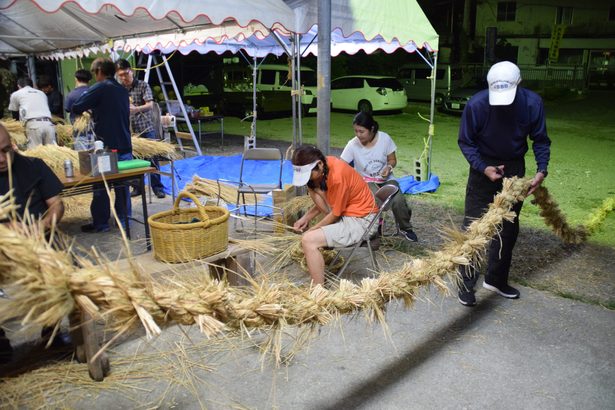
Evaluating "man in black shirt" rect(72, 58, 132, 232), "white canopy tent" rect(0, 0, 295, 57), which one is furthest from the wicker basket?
"white canopy tent" rect(0, 0, 295, 57)

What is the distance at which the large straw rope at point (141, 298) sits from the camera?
50.5 inches

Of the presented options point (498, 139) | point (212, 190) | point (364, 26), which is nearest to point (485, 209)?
point (498, 139)

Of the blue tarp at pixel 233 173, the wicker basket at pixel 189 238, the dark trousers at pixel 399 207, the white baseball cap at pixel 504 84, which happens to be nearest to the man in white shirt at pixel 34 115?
the blue tarp at pixel 233 173

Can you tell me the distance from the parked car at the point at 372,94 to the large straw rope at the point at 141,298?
15.4 metres

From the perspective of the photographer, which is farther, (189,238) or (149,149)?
(149,149)

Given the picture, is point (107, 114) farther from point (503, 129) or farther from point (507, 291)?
point (507, 291)

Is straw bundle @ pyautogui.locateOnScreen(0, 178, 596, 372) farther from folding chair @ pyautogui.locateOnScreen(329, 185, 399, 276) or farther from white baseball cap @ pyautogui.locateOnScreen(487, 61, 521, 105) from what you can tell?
white baseball cap @ pyautogui.locateOnScreen(487, 61, 521, 105)

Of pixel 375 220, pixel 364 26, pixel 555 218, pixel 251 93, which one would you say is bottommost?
pixel 555 218

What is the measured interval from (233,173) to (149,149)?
85.2 inches

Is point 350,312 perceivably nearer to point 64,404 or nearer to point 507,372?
point 507,372

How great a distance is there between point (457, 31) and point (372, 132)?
1137 inches

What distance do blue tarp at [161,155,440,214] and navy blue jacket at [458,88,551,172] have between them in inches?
139

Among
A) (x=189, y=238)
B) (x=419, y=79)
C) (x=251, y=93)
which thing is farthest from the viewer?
(x=419, y=79)

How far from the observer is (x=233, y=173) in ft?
26.1
